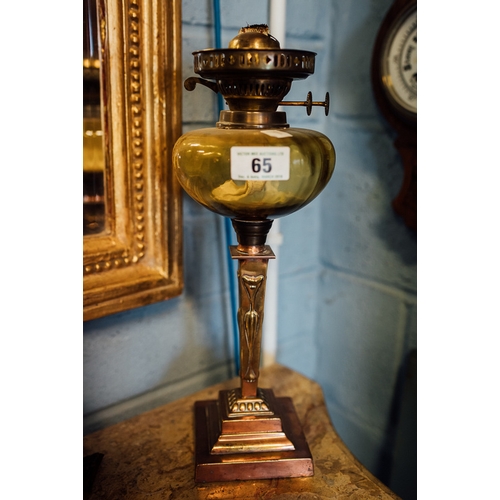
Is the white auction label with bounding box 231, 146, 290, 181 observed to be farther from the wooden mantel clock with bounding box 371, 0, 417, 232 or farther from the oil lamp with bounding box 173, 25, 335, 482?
the wooden mantel clock with bounding box 371, 0, 417, 232

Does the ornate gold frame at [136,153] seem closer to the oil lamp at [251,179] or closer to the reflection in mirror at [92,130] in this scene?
the reflection in mirror at [92,130]

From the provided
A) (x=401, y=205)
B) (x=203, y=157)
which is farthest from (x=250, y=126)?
(x=401, y=205)

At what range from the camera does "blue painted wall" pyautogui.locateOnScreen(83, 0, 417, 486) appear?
1074 millimetres

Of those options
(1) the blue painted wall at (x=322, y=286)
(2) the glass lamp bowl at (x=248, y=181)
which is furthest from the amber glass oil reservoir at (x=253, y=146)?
(1) the blue painted wall at (x=322, y=286)

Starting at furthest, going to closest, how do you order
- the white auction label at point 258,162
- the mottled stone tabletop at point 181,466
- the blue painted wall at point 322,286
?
the blue painted wall at point 322,286
the mottled stone tabletop at point 181,466
the white auction label at point 258,162

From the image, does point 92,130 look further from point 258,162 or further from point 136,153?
point 258,162

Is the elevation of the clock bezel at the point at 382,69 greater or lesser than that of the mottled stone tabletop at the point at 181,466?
greater

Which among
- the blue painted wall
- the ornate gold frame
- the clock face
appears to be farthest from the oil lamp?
the clock face

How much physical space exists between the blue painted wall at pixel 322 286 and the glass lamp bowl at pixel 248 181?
347 mm

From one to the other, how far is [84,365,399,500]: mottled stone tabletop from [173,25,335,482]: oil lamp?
29 millimetres

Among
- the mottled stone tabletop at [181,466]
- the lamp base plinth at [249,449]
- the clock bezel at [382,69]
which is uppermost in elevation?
the clock bezel at [382,69]

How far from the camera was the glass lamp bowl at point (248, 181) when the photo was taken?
2.32 feet
